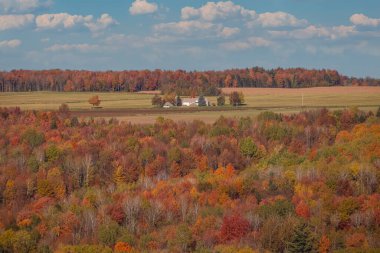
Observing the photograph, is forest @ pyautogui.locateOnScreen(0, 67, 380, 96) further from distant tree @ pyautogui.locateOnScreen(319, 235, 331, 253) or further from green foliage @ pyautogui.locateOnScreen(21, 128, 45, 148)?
distant tree @ pyautogui.locateOnScreen(319, 235, 331, 253)

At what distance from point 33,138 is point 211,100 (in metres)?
56.1

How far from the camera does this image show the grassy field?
332 feet

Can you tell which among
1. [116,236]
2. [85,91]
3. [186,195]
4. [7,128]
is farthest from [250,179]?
[85,91]

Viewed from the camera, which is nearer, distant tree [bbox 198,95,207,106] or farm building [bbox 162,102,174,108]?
farm building [bbox 162,102,174,108]

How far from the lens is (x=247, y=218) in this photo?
4728 centimetres

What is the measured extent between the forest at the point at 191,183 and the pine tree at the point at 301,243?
0.08 meters

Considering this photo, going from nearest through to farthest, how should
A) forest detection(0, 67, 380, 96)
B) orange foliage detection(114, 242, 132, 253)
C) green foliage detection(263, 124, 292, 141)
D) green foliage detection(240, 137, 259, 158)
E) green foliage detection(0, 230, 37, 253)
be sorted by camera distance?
orange foliage detection(114, 242, 132, 253) → green foliage detection(0, 230, 37, 253) → green foliage detection(240, 137, 259, 158) → green foliage detection(263, 124, 292, 141) → forest detection(0, 67, 380, 96)

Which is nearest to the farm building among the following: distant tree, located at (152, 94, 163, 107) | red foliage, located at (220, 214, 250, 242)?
distant tree, located at (152, 94, 163, 107)

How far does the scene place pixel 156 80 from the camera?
542 feet

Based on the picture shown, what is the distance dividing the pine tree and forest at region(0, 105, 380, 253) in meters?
0.08

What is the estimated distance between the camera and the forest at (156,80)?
160 meters

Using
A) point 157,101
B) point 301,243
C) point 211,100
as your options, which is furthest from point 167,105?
point 301,243

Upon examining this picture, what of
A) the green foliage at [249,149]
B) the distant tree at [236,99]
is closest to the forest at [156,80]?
the distant tree at [236,99]

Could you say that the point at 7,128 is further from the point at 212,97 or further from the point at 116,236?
the point at 212,97
